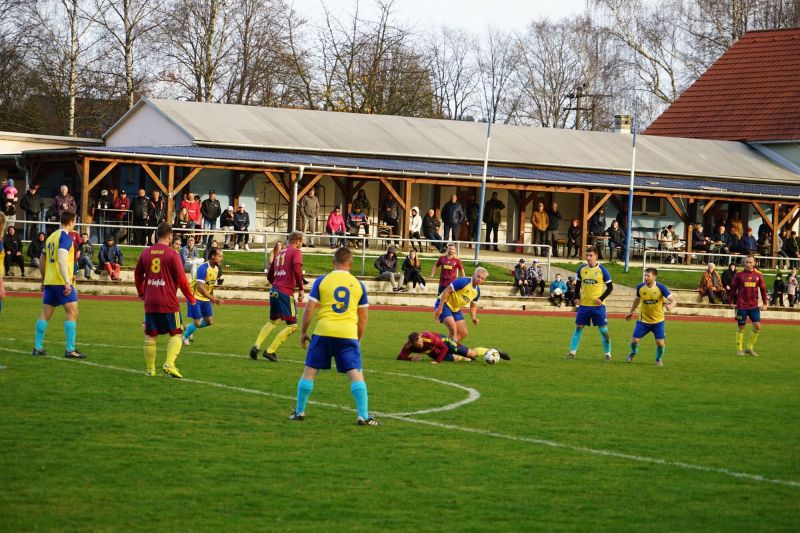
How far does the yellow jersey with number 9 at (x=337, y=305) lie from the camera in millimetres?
11195

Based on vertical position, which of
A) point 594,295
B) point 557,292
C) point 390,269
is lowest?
point 557,292

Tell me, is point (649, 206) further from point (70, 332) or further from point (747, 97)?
point (70, 332)

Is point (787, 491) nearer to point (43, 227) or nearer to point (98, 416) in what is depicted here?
point (98, 416)

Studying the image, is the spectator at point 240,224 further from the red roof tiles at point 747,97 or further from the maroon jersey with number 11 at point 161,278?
the red roof tiles at point 747,97

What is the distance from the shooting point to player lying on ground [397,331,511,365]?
18344 mm

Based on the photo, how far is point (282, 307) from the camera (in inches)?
680

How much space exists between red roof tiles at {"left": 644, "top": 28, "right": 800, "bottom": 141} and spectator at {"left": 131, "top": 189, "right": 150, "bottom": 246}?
33.0 m

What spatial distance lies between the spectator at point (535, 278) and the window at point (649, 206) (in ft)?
47.2

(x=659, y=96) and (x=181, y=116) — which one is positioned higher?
(x=659, y=96)

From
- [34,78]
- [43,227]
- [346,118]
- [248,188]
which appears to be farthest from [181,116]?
[34,78]

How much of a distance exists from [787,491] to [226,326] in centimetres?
1545

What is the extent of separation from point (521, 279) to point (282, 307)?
736 inches

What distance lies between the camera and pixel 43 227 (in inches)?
1265

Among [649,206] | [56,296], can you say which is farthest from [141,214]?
[649,206]
